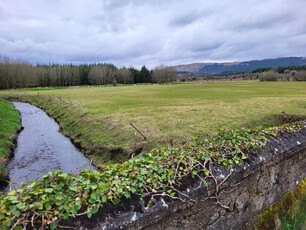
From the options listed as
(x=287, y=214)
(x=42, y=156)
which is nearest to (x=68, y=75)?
(x=42, y=156)

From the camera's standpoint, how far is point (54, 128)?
2327 cm

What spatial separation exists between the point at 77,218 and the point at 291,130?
21.1 feet

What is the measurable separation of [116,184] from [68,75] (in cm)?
11082

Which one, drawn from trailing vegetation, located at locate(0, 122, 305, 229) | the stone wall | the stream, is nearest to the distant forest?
the stream

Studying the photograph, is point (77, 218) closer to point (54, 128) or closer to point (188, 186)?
point (188, 186)

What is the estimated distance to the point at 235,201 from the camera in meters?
4.49

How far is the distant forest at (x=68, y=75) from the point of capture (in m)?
84.8

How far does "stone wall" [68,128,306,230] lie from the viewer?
303 cm

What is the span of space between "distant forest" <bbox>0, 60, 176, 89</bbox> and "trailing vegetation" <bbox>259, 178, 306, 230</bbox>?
98.1 m

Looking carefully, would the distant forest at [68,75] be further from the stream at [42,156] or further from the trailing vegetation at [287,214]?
the trailing vegetation at [287,214]

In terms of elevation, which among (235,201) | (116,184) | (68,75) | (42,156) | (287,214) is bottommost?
(42,156)

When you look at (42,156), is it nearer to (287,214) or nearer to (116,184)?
(116,184)

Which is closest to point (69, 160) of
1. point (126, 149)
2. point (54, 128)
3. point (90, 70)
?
point (126, 149)

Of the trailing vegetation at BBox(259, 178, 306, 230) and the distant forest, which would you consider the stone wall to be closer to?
the trailing vegetation at BBox(259, 178, 306, 230)
